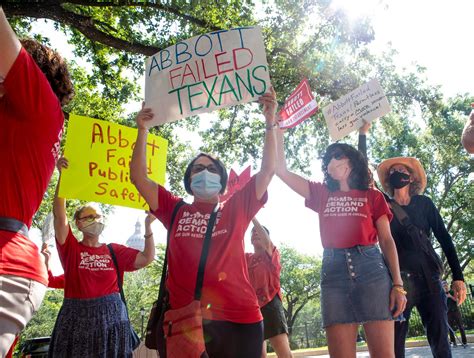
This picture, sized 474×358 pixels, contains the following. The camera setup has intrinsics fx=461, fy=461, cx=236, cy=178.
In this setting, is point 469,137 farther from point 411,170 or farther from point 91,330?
point 91,330

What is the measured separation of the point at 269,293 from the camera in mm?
5418

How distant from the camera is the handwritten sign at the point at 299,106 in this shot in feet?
15.6

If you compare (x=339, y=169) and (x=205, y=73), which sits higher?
(x=205, y=73)

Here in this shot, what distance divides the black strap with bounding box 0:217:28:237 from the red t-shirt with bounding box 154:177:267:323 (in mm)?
1290

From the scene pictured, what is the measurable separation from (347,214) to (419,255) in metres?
1.03

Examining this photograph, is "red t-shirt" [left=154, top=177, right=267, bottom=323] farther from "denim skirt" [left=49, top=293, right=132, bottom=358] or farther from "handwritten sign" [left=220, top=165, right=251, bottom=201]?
"denim skirt" [left=49, top=293, right=132, bottom=358]

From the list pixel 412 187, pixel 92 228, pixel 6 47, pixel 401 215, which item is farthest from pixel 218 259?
pixel 412 187

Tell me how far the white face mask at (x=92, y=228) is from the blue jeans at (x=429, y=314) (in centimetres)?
304

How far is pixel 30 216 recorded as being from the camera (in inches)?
69.7

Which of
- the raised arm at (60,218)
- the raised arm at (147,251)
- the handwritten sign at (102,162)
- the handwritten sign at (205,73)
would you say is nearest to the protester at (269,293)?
the raised arm at (147,251)

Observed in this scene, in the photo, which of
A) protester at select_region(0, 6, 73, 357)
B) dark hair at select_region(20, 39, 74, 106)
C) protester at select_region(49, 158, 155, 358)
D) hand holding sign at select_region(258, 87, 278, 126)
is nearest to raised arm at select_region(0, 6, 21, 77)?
protester at select_region(0, 6, 73, 357)

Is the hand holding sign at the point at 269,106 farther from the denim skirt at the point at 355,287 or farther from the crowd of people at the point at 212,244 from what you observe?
the denim skirt at the point at 355,287

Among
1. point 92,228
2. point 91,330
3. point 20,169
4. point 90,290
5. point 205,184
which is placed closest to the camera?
point 20,169

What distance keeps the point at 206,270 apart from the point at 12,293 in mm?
1391
